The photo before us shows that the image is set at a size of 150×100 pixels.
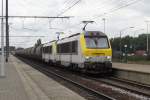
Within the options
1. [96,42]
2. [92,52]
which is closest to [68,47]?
[96,42]

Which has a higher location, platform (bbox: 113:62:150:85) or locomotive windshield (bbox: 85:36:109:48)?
locomotive windshield (bbox: 85:36:109:48)

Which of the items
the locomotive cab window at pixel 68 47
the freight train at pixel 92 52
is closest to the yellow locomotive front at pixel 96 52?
the freight train at pixel 92 52

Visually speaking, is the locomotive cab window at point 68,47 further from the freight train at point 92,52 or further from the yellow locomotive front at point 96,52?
the yellow locomotive front at point 96,52

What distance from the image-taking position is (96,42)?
26797 millimetres

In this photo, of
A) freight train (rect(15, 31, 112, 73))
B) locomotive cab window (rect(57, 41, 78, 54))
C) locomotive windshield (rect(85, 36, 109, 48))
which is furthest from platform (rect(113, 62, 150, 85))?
locomotive cab window (rect(57, 41, 78, 54))

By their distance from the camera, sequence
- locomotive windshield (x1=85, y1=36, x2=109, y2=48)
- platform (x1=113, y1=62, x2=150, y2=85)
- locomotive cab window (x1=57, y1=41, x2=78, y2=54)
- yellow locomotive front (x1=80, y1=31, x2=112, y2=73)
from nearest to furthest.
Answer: platform (x1=113, y1=62, x2=150, y2=85) → yellow locomotive front (x1=80, y1=31, x2=112, y2=73) → locomotive windshield (x1=85, y1=36, x2=109, y2=48) → locomotive cab window (x1=57, y1=41, x2=78, y2=54)

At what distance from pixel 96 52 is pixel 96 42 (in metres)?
0.90

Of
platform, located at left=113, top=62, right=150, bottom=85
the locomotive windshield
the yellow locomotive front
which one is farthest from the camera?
the locomotive windshield

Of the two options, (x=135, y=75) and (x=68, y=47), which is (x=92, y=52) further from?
(x=68, y=47)

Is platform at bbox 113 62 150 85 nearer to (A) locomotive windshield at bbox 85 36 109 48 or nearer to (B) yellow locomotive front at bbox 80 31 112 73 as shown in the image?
(B) yellow locomotive front at bbox 80 31 112 73

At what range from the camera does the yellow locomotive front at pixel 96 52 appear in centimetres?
2592

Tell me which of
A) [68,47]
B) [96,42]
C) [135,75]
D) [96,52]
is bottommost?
[135,75]

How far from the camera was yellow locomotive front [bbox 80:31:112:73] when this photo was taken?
25.9 m

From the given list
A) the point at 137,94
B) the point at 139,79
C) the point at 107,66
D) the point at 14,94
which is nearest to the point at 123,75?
the point at 107,66
